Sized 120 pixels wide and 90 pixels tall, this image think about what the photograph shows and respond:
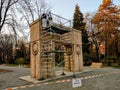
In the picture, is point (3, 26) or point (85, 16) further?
point (85, 16)

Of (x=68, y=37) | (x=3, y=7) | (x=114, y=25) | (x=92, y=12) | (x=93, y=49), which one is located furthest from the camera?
(x=93, y=49)

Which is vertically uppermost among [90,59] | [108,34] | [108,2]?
[108,2]

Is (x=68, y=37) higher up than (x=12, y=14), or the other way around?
(x=12, y=14)

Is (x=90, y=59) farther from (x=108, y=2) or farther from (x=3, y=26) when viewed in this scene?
(x=3, y=26)

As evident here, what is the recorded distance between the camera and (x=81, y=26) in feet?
90.1

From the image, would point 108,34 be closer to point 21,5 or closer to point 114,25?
point 114,25

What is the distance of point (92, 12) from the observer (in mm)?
29344

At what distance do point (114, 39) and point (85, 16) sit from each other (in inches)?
323

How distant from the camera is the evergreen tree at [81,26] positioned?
26.7 meters

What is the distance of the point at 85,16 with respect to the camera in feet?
101

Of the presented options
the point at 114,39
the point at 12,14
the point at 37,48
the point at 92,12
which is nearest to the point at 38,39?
the point at 37,48

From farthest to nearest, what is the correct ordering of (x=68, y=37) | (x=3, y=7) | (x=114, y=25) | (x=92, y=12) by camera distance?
(x=92, y=12), (x=114, y=25), (x=3, y=7), (x=68, y=37)

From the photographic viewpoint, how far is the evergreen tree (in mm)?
26705

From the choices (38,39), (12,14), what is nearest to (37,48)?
(38,39)
